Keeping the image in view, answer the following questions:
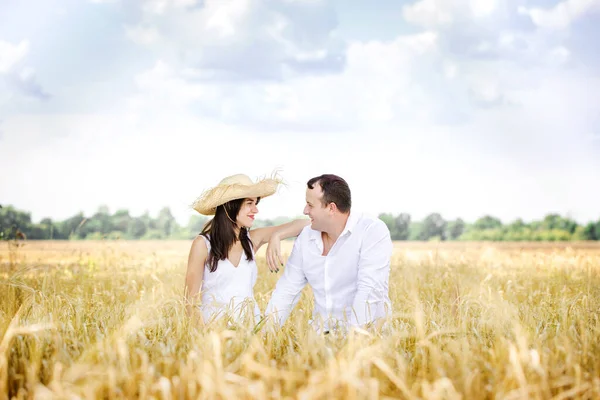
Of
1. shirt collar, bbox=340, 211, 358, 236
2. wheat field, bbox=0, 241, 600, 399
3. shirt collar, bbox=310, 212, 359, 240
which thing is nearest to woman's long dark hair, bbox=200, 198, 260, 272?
shirt collar, bbox=310, 212, 359, 240

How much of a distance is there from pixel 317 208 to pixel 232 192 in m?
0.91

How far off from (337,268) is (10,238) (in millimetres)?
6002

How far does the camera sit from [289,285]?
518cm

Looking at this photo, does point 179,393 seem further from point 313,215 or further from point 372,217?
point 372,217

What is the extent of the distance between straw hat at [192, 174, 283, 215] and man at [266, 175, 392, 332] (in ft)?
1.87

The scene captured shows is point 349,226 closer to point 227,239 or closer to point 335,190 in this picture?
point 335,190

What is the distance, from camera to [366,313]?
4.77 metres

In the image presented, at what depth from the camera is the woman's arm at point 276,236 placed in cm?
479

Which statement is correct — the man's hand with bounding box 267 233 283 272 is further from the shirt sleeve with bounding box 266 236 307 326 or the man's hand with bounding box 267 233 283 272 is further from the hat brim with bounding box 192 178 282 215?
the hat brim with bounding box 192 178 282 215

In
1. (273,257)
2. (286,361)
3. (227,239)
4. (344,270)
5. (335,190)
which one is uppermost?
(335,190)

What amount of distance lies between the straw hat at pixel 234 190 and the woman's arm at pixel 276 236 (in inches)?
15.0

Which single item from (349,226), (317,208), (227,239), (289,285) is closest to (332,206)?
(317,208)

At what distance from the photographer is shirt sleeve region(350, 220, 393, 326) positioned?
16.0 ft

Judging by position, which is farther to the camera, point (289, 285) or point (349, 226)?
point (289, 285)
